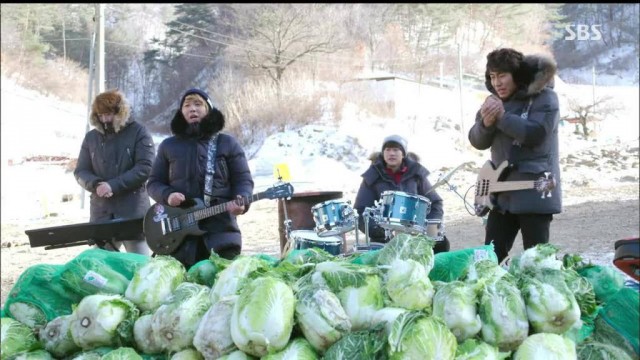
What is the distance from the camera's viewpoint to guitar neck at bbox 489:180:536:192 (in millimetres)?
4625

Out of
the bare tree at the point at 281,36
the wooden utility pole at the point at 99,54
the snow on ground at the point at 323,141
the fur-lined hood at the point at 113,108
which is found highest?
the bare tree at the point at 281,36

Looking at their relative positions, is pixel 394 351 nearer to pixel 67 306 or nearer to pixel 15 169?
pixel 67 306

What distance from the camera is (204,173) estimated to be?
5109mm

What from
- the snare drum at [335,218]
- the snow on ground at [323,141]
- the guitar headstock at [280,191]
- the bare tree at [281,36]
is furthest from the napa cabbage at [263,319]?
the bare tree at [281,36]

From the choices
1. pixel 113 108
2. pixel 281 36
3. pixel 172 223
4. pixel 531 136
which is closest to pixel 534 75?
pixel 531 136

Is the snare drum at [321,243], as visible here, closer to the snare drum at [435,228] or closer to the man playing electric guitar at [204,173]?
the man playing electric guitar at [204,173]

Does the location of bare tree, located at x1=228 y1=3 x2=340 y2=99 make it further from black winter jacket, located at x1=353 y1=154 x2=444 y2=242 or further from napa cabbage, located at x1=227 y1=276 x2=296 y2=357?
napa cabbage, located at x1=227 y1=276 x2=296 y2=357

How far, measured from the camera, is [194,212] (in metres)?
5.12

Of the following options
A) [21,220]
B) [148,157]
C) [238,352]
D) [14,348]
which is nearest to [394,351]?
[238,352]

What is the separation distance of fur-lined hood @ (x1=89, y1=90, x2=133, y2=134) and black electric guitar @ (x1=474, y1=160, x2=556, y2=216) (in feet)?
9.34

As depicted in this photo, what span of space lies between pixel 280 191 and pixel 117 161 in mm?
1362

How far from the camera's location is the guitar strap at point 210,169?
16.6 ft

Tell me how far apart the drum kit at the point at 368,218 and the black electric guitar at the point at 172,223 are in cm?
61

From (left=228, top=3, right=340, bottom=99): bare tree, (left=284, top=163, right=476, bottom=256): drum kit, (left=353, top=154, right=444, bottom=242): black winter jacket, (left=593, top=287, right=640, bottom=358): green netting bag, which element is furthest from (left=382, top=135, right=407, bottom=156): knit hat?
(left=228, top=3, right=340, bottom=99): bare tree
